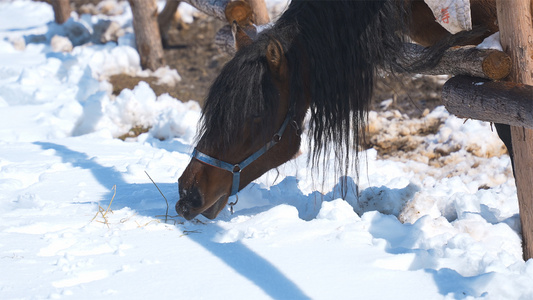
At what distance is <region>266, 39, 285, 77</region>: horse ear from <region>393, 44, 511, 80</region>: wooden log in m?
0.58

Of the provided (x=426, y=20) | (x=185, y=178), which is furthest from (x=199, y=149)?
(x=426, y=20)

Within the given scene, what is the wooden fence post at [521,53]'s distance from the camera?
2.22 meters

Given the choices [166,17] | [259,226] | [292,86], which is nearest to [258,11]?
[292,86]

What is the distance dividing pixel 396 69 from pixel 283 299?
116 centimetres

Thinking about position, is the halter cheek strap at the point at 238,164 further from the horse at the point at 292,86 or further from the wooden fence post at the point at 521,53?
the wooden fence post at the point at 521,53

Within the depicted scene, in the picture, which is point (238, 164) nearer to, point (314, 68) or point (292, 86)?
point (292, 86)

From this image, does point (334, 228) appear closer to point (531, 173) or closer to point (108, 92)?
Result: point (531, 173)

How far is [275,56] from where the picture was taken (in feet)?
7.30

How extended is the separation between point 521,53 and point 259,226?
1.33 meters

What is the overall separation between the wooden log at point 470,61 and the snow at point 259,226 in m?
0.55

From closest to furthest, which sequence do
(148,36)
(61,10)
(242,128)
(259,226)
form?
(242,128), (259,226), (148,36), (61,10)

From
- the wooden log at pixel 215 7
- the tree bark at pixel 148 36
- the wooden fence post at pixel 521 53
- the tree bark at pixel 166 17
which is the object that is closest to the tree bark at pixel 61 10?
the tree bark at pixel 166 17

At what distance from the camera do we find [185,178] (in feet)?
7.91

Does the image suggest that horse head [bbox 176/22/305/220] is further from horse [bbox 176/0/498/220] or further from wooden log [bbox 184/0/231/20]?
wooden log [bbox 184/0/231/20]
